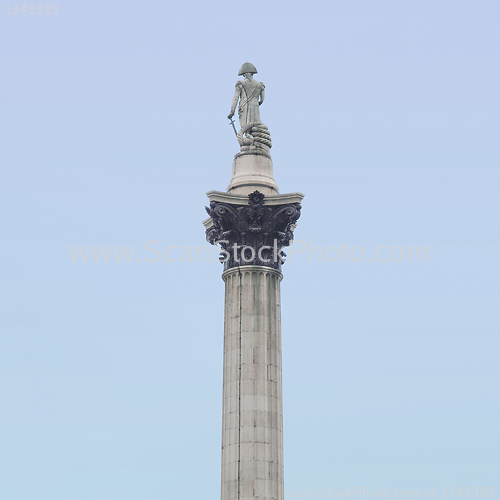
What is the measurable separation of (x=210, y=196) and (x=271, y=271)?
14.3 ft

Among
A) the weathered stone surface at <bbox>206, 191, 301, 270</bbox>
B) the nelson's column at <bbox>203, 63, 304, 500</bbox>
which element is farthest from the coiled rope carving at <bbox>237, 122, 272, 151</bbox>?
the weathered stone surface at <bbox>206, 191, 301, 270</bbox>

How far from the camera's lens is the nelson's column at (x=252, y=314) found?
44.8 meters

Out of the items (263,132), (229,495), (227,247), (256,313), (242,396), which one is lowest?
(229,495)

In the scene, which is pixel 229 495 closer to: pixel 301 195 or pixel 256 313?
pixel 256 313

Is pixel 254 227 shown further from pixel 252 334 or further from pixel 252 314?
pixel 252 334

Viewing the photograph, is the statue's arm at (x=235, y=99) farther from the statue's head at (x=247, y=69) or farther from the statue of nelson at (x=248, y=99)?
the statue's head at (x=247, y=69)

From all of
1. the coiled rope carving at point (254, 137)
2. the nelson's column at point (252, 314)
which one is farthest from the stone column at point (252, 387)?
the coiled rope carving at point (254, 137)

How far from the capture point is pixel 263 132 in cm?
5131

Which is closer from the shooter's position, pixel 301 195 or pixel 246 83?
pixel 301 195

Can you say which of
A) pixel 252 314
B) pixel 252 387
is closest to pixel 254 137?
pixel 252 314

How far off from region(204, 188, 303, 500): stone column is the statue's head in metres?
6.40

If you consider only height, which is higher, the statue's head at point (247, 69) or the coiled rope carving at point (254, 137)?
the statue's head at point (247, 69)

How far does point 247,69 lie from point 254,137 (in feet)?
13.4

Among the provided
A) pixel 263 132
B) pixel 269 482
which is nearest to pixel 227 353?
pixel 269 482
